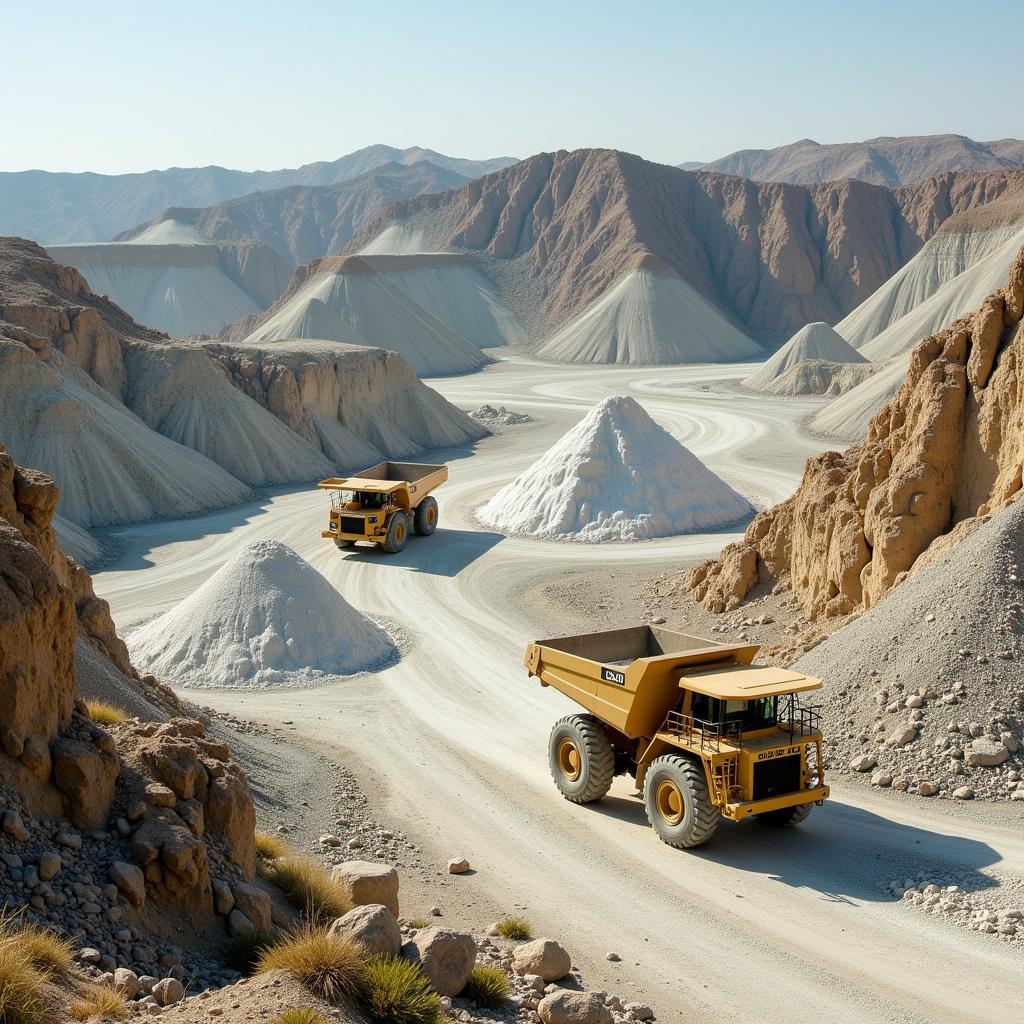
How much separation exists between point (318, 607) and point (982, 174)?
322ft

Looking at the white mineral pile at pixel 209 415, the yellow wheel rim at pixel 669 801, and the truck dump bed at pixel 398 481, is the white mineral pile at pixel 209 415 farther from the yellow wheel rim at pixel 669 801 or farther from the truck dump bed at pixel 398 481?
the yellow wheel rim at pixel 669 801

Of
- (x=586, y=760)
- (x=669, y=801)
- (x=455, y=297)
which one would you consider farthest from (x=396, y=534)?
(x=455, y=297)

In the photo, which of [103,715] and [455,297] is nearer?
[103,715]

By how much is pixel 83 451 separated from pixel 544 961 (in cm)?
2927

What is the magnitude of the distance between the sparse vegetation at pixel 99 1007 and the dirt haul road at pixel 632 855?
15.0ft

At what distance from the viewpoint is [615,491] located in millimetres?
32969

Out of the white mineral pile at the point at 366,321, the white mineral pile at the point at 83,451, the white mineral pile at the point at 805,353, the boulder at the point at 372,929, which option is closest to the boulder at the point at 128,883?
the boulder at the point at 372,929

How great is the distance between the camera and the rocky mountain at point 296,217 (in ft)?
466

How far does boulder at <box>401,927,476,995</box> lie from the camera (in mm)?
8148

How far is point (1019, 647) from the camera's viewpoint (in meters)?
14.9

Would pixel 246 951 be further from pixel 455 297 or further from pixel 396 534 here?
pixel 455 297

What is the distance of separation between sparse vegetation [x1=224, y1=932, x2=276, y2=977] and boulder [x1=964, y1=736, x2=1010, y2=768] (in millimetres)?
9187

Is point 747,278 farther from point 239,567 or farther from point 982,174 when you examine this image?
point 239,567

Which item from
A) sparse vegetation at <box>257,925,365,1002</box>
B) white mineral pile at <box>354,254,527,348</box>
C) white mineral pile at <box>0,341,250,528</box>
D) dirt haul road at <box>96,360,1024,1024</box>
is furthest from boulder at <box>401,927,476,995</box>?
white mineral pile at <box>354,254,527,348</box>
